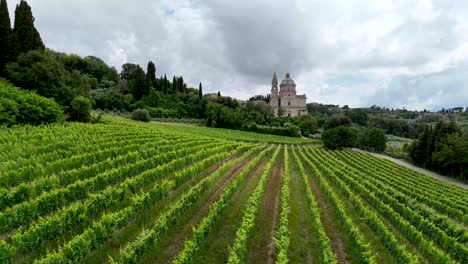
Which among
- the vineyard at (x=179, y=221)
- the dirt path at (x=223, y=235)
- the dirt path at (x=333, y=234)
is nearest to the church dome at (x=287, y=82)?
the vineyard at (x=179, y=221)

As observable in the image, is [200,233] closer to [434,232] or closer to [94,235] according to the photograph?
[94,235]

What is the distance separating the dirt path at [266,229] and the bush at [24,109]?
938 inches

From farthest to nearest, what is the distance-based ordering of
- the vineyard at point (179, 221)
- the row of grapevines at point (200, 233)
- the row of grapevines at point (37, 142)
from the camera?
the row of grapevines at point (37, 142), the vineyard at point (179, 221), the row of grapevines at point (200, 233)

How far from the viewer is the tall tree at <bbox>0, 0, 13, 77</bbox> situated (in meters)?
38.0

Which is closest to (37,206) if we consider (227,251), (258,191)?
(227,251)

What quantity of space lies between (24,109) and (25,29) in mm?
22173

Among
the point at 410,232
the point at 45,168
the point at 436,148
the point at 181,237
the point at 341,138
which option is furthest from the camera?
the point at 341,138

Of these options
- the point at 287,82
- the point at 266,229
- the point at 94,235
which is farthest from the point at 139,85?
the point at 94,235

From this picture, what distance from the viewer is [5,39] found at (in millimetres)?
38312

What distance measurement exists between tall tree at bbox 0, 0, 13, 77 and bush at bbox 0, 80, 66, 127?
1242cm

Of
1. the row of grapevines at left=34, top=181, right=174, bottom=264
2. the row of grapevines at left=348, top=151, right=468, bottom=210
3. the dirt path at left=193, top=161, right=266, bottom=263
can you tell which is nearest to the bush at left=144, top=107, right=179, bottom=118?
the row of grapevines at left=348, top=151, right=468, bottom=210

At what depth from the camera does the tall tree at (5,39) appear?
125ft

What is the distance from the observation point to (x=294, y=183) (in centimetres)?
2277

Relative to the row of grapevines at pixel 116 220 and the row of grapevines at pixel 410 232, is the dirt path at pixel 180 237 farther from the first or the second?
the row of grapevines at pixel 410 232
